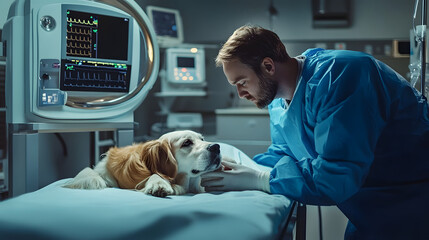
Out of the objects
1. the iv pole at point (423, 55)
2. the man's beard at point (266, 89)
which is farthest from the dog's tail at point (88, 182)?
the iv pole at point (423, 55)

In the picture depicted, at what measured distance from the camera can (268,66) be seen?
120 cm

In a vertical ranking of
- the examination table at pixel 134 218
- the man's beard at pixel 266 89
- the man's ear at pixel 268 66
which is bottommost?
the examination table at pixel 134 218

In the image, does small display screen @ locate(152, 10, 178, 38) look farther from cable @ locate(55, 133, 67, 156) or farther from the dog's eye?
the dog's eye

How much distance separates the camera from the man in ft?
3.13

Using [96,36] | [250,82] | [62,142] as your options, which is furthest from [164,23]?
[250,82]

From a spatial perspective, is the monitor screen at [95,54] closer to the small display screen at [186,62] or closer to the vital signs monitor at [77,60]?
the vital signs monitor at [77,60]

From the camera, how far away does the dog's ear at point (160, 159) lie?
1.06 meters

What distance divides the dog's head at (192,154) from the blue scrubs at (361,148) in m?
0.17

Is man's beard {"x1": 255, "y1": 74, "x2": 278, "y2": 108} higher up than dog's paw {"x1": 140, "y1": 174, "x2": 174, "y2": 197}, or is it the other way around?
man's beard {"x1": 255, "y1": 74, "x2": 278, "y2": 108}

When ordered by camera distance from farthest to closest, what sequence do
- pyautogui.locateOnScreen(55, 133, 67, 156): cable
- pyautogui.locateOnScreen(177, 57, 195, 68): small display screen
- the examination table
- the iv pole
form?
pyautogui.locateOnScreen(177, 57, 195, 68): small display screen → pyautogui.locateOnScreen(55, 133, 67, 156): cable → the iv pole → the examination table

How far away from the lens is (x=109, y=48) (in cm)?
133

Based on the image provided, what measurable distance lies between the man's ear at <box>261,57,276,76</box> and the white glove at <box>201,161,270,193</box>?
1.05 feet

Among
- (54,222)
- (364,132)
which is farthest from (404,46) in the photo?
(54,222)

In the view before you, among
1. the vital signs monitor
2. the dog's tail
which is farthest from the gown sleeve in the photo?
the vital signs monitor
